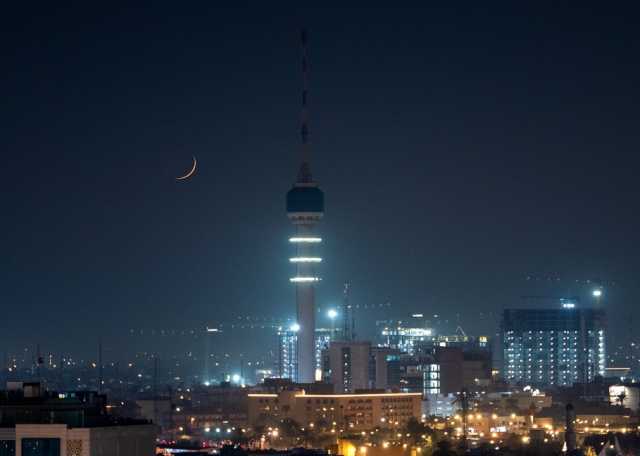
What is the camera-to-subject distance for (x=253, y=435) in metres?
99.5

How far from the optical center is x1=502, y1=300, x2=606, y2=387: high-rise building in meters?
191

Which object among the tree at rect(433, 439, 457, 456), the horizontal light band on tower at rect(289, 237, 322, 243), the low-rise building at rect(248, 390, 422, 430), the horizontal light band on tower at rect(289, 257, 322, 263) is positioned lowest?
the tree at rect(433, 439, 457, 456)

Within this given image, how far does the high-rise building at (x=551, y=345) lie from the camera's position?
191 m

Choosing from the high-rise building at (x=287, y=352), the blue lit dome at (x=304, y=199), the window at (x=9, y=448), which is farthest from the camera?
the high-rise building at (x=287, y=352)

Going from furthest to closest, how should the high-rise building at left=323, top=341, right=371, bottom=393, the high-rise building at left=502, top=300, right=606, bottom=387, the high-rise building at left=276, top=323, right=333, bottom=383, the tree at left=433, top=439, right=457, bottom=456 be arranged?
the high-rise building at left=502, top=300, right=606, bottom=387 → the high-rise building at left=276, top=323, right=333, bottom=383 → the high-rise building at left=323, top=341, right=371, bottom=393 → the tree at left=433, top=439, right=457, bottom=456

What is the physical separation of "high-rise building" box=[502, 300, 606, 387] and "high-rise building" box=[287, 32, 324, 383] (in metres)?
52.7

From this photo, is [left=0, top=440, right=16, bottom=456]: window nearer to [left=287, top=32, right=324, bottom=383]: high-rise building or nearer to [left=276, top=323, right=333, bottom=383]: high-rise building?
[left=287, top=32, right=324, bottom=383]: high-rise building

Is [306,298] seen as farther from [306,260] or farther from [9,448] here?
[9,448]

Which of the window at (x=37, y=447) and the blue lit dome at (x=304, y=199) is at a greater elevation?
the blue lit dome at (x=304, y=199)

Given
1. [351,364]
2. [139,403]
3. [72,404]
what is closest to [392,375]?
[351,364]

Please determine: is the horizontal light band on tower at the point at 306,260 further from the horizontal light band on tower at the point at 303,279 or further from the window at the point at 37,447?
the window at the point at 37,447

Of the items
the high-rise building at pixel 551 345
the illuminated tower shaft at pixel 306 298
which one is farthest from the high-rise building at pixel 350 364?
the high-rise building at pixel 551 345

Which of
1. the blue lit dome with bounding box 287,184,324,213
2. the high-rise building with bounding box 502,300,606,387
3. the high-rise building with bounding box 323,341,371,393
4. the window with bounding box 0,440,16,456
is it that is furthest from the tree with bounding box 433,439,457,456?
the high-rise building with bounding box 502,300,606,387

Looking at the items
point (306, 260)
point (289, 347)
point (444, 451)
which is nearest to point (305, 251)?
point (306, 260)
